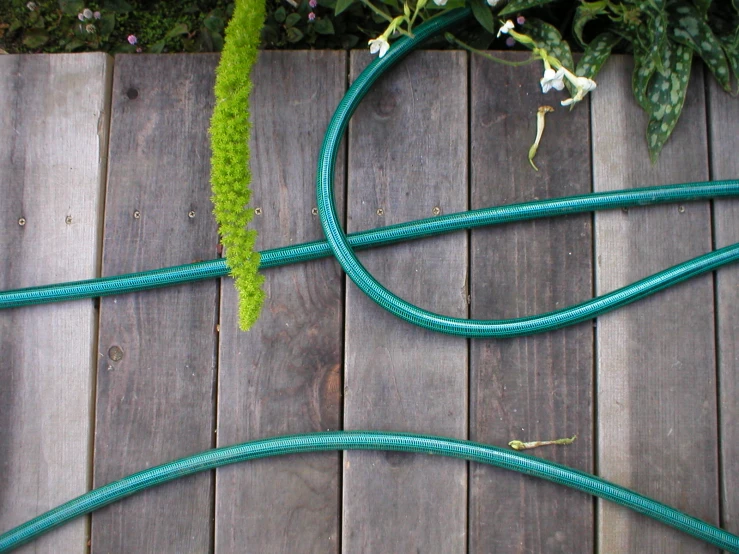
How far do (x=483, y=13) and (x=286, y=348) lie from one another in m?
0.62

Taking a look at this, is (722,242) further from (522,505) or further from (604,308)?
(522,505)

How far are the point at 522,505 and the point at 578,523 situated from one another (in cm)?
9

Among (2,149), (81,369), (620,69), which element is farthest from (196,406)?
(620,69)

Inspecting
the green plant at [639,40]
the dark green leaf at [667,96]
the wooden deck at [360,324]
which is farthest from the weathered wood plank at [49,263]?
the dark green leaf at [667,96]

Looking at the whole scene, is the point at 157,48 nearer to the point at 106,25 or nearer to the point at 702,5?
the point at 106,25

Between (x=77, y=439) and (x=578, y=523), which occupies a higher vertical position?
(x=77, y=439)

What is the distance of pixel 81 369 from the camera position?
1.02 metres

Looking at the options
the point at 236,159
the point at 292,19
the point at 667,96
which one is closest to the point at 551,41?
the point at 667,96

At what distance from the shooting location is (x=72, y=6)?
110 cm

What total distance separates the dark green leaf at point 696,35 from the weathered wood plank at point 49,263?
94 cm

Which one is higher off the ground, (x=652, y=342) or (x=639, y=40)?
(x=639, y=40)

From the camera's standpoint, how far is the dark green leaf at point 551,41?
991 mm

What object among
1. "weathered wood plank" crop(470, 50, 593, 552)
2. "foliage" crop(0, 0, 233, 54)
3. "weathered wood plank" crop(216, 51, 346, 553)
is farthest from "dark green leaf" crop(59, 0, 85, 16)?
"weathered wood plank" crop(470, 50, 593, 552)

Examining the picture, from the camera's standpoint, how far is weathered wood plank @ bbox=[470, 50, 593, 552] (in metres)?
0.99
